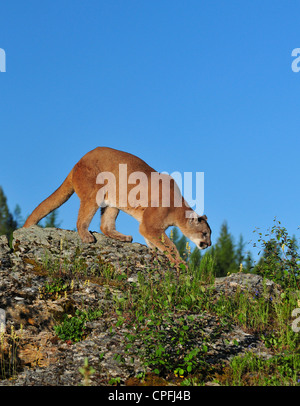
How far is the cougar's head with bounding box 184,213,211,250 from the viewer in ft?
39.0

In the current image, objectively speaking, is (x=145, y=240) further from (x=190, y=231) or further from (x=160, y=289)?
(x=160, y=289)

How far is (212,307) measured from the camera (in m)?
7.48

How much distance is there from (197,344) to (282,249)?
2.81m

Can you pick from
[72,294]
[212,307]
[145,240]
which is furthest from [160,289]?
[145,240]

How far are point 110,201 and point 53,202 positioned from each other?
55.0 inches

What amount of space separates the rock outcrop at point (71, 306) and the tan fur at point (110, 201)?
2.56 ft

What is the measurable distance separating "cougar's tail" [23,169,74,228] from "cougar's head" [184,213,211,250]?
307 centimetres

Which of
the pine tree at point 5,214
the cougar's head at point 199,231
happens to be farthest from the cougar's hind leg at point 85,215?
the pine tree at point 5,214

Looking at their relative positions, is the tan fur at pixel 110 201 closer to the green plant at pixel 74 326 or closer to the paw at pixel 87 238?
the paw at pixel 87 238

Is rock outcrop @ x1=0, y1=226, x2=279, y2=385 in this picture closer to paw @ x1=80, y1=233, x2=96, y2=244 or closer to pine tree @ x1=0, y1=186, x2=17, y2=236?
paw @ x1=80, y1=233, x2=96, y2=244

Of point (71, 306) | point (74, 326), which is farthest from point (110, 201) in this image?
point (74, 326)

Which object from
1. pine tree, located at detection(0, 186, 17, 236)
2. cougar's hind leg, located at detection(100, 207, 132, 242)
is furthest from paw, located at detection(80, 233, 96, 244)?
pine tree, located at detection(0, 186, 17, 236)

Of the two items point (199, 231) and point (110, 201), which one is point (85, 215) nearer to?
point (110, 201)
